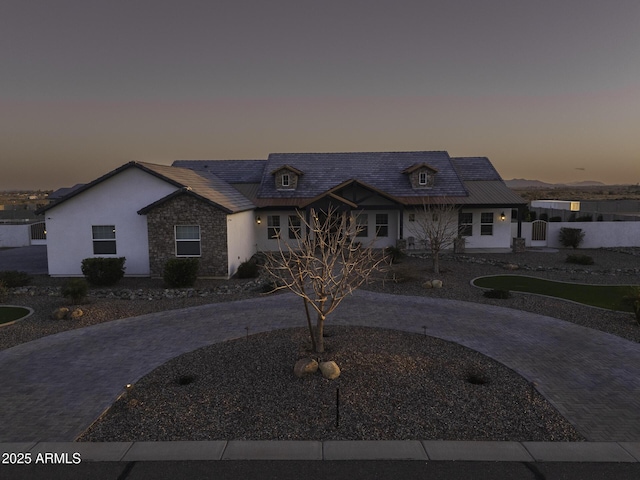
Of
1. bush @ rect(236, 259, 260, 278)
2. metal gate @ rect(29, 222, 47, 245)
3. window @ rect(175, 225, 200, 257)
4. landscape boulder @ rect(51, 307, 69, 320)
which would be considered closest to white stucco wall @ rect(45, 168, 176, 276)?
window @ rect(175, 225, 200, 257)

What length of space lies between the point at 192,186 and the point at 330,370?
15.1 m

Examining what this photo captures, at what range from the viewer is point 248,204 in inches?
1005

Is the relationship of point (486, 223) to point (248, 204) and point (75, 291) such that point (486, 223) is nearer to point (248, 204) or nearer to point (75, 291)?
point (248, 204)

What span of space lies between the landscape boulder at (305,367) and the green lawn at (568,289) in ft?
36.4

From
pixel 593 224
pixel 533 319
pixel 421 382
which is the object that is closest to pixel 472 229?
pixel 593 224

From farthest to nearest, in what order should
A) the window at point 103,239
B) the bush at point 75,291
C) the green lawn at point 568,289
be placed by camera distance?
1. the window at point 103,239
2. the green lawn at point 568,289
3. the bush at point 75,291

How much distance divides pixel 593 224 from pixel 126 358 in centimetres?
3091

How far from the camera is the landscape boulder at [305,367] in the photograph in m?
8.57

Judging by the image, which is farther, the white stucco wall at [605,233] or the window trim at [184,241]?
the white stucco wall at [605,233]

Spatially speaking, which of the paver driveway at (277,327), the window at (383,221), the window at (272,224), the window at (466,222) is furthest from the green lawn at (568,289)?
the window at (272,224)

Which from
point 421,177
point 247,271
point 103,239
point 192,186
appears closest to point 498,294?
point 247,271

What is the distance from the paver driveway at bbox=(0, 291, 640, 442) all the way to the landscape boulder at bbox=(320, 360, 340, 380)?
154 inches

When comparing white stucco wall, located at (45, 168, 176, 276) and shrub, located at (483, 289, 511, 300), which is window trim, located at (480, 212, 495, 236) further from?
white stucco wall, located at (45, 168, 176, 276)

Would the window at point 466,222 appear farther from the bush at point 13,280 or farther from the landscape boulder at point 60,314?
the bush at point 13,280
